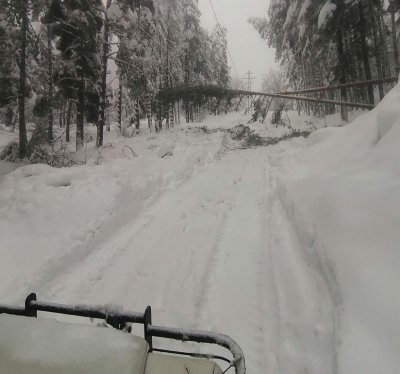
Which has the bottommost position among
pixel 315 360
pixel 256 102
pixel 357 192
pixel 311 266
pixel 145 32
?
pixel 315 360

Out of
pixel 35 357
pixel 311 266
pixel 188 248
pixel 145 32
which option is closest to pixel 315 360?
pixel 311 266

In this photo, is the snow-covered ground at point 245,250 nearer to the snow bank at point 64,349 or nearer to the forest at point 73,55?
the snow bank at point 64,349

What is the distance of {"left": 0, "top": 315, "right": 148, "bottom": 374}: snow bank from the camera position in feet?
5.32

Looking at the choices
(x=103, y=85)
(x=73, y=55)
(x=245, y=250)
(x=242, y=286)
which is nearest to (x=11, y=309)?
(x=242, y=286)

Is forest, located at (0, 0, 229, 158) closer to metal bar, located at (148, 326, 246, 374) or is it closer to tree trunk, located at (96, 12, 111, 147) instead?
tree trunk, located at (96, 12, 111, 147)

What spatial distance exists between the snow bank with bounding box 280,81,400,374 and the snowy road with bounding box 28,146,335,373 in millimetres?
222

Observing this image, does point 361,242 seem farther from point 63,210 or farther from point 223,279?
point 63,210

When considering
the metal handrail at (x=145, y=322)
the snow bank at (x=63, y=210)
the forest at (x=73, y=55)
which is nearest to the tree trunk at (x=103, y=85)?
the forest at (x=73, y=55)

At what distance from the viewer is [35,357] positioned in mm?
1662

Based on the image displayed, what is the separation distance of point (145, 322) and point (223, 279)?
2.74 meters

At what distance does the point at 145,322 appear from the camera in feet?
6.72

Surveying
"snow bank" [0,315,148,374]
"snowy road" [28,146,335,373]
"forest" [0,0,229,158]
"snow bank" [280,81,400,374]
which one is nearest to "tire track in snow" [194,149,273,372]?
"snowy road" [28,146,335,373]

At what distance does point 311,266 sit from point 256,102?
12.4 m

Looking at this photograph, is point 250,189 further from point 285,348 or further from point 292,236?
point 285,348
